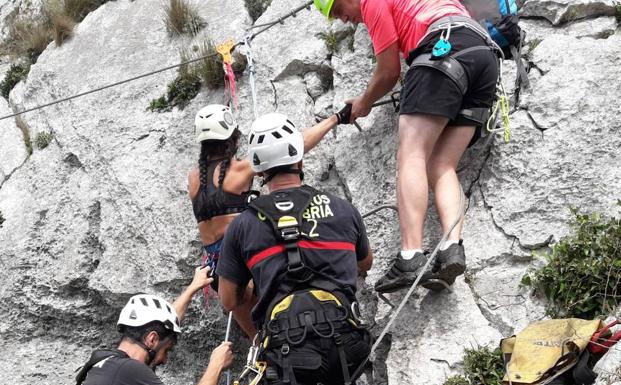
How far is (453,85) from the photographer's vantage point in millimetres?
5949

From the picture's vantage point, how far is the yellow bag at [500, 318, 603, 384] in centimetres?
482

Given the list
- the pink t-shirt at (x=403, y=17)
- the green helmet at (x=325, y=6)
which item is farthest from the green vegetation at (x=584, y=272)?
the green helmet at (x=325, y=6)

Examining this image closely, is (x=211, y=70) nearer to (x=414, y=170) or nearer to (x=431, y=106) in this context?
(x=431, y=106)

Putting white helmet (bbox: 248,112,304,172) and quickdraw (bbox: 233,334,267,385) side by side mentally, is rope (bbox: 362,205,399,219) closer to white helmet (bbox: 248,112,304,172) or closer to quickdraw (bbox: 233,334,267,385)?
white helmet (bbox: 248,112,304,172)

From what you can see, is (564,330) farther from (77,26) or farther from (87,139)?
(77,26)

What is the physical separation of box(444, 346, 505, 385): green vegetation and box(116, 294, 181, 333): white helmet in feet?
7.30

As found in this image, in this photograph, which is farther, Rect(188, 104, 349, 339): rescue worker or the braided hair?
the braided hair

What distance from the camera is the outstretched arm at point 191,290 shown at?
6.90m

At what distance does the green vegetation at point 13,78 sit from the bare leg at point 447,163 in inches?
288

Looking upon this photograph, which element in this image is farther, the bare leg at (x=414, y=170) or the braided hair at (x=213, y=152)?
the braided hair at (x=213, y=152)

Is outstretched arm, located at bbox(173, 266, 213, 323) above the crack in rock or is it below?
Result: below

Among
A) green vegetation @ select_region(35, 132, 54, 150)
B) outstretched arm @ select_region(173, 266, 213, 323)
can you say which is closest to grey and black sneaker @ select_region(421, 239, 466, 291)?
outstretched arm @ select_region(173, 266, 213, 323)

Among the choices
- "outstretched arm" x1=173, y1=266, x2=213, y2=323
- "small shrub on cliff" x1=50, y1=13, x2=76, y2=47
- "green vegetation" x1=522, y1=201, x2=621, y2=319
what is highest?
"small shrub on cliff" x1=50, y1=13, x2=76, y2=47

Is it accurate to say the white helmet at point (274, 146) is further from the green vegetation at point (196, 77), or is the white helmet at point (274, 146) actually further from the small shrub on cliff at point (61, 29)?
the small shrub on cliff at point (61, 29)
